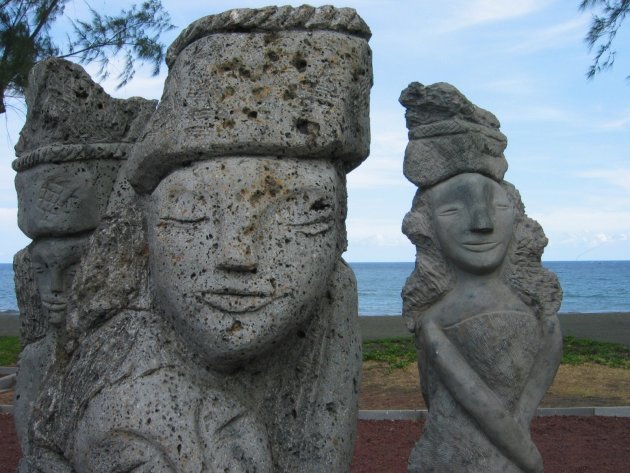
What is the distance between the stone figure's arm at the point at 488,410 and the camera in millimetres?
3594

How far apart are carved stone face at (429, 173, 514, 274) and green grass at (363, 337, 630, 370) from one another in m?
6.06

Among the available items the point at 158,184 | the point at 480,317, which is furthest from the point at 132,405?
the point at 480,317

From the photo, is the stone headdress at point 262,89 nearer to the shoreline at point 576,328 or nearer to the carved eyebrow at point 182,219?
the carved eyebrow at point 182,219

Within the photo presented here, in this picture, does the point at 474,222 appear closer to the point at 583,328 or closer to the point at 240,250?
the point at 240,250

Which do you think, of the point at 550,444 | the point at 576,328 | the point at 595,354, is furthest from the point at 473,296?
the point at 576,328

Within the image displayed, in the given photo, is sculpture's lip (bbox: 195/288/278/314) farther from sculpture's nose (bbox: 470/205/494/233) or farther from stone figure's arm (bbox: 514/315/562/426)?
stone figure's arm (bbox: 514/315/562/426)

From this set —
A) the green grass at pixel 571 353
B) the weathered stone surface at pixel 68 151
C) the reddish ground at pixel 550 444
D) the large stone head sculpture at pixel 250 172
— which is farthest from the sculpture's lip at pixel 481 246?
the green grass at pixel 571 353

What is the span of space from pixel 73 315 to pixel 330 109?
3.29ft

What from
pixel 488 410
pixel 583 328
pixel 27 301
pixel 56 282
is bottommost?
pixel 583 328

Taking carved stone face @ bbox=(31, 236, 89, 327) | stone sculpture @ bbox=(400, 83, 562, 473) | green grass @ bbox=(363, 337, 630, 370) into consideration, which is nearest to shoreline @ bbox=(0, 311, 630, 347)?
green grass @ bbox=(363, 337, 630, 370)

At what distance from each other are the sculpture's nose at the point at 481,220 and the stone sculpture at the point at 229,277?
142 cm

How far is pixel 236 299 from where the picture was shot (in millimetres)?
2117

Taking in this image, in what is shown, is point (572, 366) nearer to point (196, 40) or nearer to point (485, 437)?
point (485, 437)

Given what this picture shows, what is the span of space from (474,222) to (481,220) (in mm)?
38
